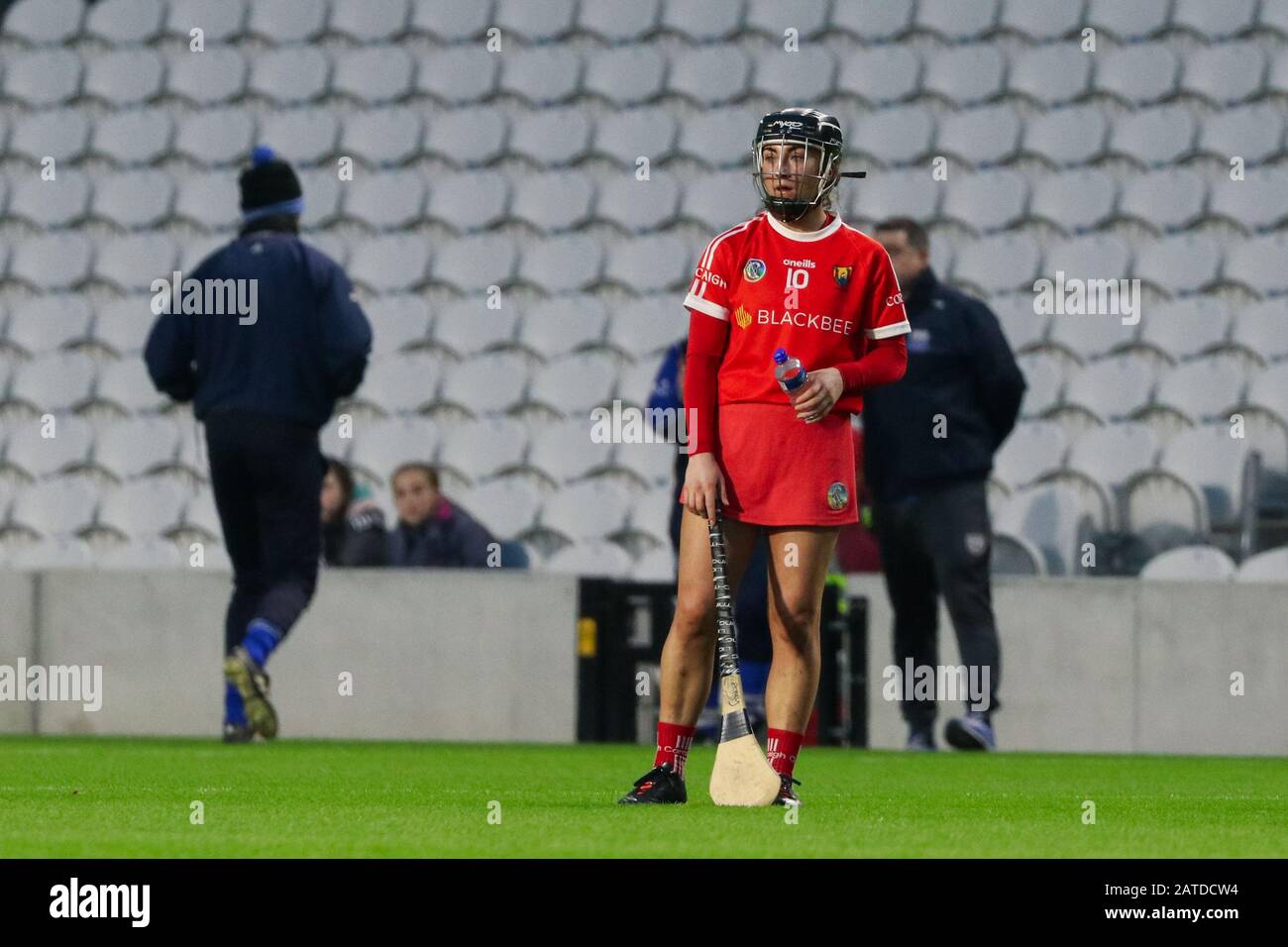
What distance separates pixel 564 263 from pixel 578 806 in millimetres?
8787

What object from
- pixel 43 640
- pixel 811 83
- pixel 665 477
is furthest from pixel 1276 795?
pixel 811 83

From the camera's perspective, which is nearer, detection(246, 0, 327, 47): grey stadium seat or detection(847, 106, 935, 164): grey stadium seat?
detection(847, 106, 935, 164): grey stadium seat

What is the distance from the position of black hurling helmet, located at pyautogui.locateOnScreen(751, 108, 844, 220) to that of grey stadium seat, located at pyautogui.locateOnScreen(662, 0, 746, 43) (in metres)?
9.69

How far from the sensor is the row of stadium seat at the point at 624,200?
12703 mm

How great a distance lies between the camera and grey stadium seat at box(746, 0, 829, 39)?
1420 centimetres

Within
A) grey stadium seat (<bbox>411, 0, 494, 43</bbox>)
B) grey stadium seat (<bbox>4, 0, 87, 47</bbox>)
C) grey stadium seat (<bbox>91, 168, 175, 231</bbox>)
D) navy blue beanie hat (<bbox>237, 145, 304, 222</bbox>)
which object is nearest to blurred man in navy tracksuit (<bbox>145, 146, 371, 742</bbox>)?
navy blue beanie hat (<bbox>237, 145, 304, 222</bbox>)

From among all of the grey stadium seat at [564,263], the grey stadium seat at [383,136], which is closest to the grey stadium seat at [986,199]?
the grey stadium seat at [564,263]

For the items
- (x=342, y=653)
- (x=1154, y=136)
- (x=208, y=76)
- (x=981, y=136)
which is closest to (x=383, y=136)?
(x=208, y=76)

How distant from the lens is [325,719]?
913 cm

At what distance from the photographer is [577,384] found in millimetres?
12836

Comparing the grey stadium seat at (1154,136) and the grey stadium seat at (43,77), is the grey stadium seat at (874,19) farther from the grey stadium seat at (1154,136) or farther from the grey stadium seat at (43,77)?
the grey stadium seat at (43,77)

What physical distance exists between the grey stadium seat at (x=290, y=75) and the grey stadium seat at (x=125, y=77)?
67cm

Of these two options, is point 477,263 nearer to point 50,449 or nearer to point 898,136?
point 898,136

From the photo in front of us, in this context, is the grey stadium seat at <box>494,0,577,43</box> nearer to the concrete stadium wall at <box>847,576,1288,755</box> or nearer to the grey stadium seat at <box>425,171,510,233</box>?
the grey stadium seat at <box>425,171,510,233</box>
